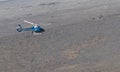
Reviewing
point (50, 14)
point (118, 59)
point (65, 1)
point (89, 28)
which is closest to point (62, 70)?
point (118, 59)

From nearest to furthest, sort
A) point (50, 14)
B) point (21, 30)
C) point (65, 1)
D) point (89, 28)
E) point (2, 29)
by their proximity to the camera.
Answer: point (89, 28), point (21, 30), point (2, 29), point (50, 14), point (65, 1)

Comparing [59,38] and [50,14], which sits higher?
[59,38]

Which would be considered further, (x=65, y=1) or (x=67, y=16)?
(x=65, y=1)

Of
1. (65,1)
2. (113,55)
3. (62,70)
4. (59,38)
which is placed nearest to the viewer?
(62,70)

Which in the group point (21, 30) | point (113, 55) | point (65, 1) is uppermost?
point (113, 55)

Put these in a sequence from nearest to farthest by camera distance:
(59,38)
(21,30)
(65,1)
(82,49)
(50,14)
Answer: (82,49) → (59,38) → (21,30) → (50,14) → (65,1)

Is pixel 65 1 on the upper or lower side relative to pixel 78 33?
lower

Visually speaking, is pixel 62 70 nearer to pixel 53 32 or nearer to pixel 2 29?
pixel 53 32

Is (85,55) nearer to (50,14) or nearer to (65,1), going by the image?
(50,14)

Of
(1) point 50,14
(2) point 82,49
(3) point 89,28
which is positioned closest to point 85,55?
(2) point 82,49
